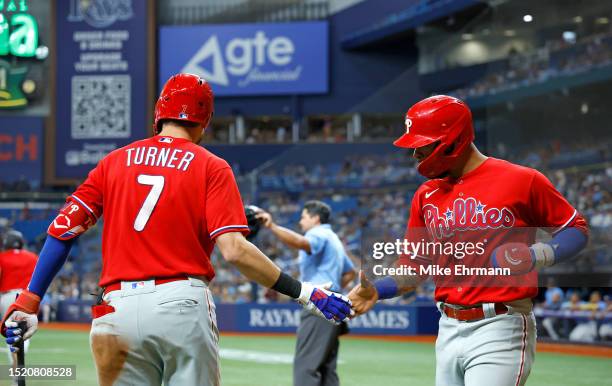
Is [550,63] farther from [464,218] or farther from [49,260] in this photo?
[49,260]

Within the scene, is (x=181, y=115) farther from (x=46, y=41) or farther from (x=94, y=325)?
(x=46, y=41)

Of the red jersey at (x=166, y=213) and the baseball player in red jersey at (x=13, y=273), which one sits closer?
the red jersey at (x=166, y=213)

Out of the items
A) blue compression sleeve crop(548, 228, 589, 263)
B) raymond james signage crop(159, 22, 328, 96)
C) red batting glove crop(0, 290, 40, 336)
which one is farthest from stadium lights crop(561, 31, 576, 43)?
red batting glove crop(0, 290, 40, 336)

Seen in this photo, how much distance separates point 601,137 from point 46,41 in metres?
21.0

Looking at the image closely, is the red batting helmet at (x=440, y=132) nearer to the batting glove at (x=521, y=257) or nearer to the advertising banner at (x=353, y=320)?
the batting glove at (x=521, y=257)

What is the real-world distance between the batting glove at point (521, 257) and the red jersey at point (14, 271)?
7.38m

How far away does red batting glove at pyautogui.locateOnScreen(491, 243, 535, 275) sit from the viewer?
3.48 metres

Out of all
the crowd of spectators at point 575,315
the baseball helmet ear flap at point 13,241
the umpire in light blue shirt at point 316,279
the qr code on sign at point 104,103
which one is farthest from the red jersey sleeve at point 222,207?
the qr code on sign at point 104,103

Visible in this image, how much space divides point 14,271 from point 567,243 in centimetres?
762

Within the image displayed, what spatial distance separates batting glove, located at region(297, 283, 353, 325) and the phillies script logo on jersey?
23.6 inches

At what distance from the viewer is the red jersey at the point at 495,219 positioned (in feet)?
12.0

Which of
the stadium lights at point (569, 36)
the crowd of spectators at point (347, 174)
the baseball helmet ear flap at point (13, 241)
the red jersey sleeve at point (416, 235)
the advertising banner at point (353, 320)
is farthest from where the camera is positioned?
the crowd of spectators at point (347, 174)

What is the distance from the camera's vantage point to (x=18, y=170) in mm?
31578

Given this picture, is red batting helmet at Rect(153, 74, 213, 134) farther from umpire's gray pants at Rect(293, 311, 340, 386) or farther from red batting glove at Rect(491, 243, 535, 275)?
umpire's gray pants at Rect(293, 311, 340, 386)
